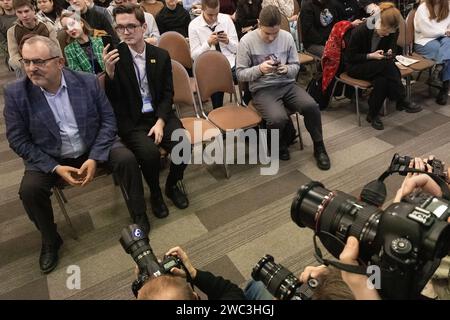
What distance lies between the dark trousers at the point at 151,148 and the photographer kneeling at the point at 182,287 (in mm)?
1085

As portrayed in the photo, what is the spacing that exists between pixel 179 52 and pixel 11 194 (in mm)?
1836

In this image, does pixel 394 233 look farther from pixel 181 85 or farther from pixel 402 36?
pixel 402 36

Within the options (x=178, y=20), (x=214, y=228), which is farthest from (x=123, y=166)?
(x=178, y=20)

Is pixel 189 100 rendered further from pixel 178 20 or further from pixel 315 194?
pixel 315 194

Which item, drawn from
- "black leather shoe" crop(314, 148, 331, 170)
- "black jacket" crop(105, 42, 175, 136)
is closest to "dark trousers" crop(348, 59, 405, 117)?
"black leather shoe" crop(314, 148, 331, 170)

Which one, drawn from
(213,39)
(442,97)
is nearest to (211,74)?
(213,39)

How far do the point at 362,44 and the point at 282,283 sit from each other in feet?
Answer: 8.93

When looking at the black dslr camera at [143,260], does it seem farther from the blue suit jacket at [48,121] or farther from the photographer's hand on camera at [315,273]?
the blue suit jacket at [48,121]

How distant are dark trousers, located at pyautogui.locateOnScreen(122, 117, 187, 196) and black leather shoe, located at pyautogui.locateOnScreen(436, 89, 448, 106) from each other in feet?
8.60

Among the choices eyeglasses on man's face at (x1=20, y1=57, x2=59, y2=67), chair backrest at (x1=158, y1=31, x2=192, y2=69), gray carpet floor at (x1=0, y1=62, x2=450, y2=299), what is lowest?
gray carpet floor at (x1=0, y1=62, x2=450, y2=299)

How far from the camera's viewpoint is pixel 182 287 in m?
0.96

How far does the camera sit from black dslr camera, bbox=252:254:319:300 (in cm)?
94

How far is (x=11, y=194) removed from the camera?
2.69 m

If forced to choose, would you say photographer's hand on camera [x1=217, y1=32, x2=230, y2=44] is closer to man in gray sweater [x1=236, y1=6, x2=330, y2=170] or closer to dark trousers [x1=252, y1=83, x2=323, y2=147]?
man in gray sweater [x1=236, y1=6, x2=330, y2=170]
